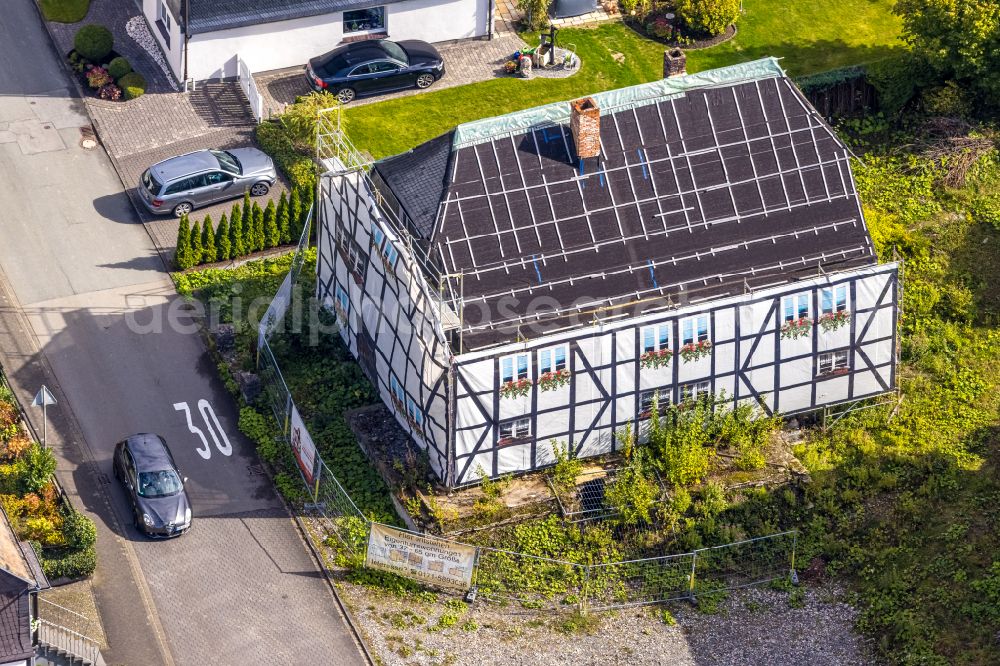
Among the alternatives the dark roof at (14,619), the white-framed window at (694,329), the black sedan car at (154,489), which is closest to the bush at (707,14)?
the white-framed window at (694,329)

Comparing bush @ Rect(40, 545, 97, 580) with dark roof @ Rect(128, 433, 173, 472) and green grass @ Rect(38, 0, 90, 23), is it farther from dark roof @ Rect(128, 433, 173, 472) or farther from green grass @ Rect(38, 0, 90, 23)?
green grass @ Rect(38, 0, 90, 23)

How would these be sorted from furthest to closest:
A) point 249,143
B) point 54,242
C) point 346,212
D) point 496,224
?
point 249,143, point 54,242, point 346,212, point 496,224

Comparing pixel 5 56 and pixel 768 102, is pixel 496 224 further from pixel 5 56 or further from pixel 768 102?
pixel 5 56

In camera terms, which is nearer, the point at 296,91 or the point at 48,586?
the point at 48,586

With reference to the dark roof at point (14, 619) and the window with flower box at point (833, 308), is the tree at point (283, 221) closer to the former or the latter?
the dark roof at point (14, 619)

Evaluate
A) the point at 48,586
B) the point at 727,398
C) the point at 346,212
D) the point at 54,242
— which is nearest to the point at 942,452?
the point at 727,398

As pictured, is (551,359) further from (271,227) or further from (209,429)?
(271,227)
